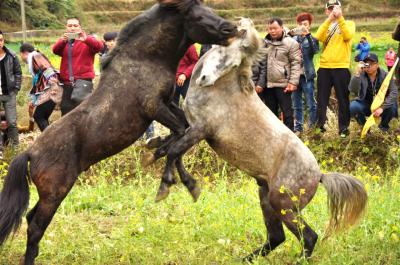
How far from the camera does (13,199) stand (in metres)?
5.59

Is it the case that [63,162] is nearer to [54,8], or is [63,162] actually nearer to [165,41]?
[165,41]

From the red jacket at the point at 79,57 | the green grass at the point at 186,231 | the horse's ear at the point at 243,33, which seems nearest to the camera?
the horse's ear at the point at 243,33

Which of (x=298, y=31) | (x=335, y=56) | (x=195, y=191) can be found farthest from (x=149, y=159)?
(x=298, y=31)

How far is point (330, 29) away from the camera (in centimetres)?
973

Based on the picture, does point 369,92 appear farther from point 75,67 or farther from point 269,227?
point 269,227

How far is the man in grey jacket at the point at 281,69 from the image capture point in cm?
955

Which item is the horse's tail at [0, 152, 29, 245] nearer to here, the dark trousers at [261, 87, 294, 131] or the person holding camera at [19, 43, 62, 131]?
the person holding camera at [19, 43, 62, 131]

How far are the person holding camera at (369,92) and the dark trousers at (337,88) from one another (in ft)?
1.21

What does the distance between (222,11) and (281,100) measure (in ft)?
109

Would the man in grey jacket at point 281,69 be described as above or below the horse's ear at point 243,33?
below

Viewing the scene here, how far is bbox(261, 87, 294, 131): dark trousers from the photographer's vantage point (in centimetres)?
970

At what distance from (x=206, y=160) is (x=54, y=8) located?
2963 centimetres

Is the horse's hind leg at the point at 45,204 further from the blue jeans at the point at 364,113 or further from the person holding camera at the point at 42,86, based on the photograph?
the blue jeans at the point at 364,113

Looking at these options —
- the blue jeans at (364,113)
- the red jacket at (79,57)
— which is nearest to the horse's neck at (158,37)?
the red jacket at (79,57)
